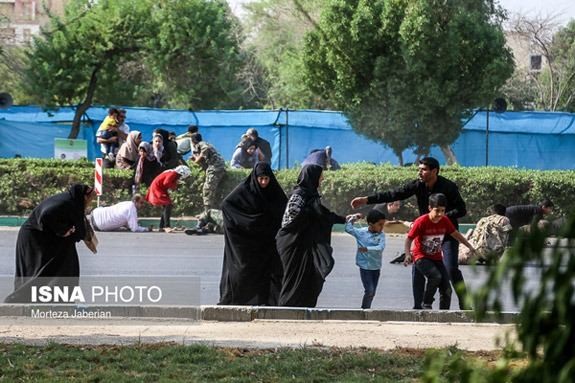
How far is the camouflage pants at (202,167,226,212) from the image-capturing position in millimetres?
20891

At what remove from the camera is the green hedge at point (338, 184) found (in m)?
21.7

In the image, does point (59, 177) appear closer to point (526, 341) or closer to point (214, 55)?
point (214, 55)

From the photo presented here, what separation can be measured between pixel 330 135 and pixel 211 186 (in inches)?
343

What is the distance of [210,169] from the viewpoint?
21172mm

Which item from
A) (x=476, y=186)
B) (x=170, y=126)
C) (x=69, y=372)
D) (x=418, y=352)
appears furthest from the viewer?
(x=170, y=126)

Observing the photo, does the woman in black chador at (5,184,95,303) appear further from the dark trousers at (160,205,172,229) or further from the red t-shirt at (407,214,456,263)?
the dark trousers at (160,205,172,229)

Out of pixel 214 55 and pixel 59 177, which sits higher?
pixel 214 55

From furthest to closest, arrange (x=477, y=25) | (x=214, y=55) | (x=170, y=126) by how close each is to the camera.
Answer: (x=214, y=55) < (x=170, y=126) < (x=477, y=25)

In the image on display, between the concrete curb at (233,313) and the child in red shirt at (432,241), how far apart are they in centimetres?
34

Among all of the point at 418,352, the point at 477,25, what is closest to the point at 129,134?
the point at 477,25

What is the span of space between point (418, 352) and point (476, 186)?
13.1m

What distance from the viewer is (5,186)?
2255 centimetres

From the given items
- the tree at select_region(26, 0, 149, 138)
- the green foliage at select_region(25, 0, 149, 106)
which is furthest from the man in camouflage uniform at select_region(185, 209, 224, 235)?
the green foliage at select_region(25, 0, 149, 106)

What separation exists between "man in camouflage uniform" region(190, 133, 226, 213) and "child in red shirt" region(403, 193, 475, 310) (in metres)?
10.3
